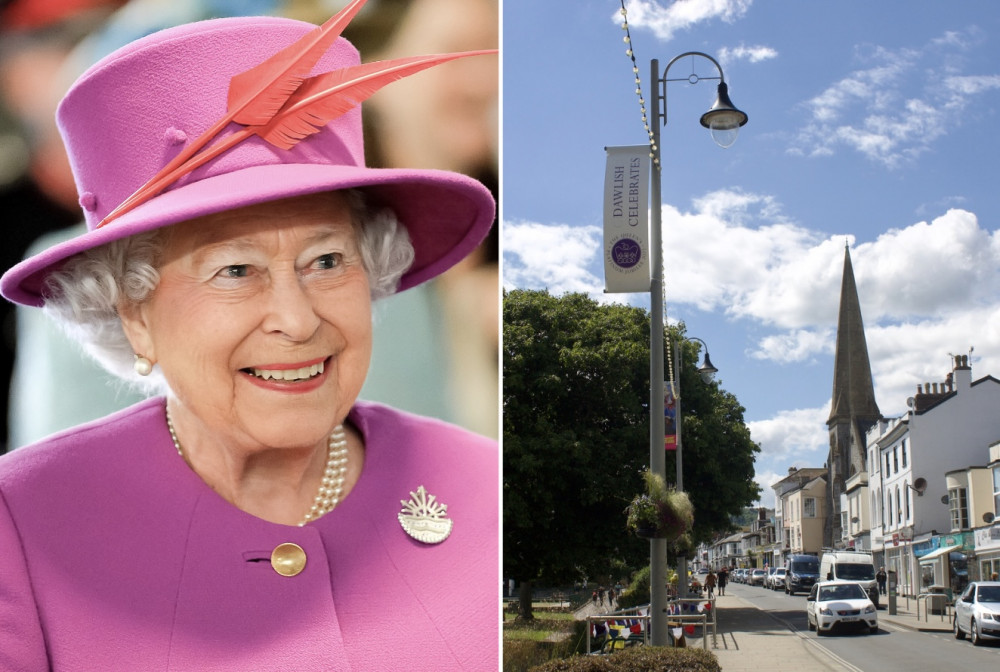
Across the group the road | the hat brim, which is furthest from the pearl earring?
the road

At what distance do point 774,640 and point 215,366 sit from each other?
18.4 meters

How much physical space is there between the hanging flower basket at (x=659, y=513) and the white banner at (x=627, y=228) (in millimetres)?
1817

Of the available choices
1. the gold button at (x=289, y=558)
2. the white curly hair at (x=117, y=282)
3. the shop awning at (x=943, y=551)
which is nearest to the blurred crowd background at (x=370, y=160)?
the white curly hair at (x=117, y=282)

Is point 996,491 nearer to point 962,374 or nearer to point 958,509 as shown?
point 958,509

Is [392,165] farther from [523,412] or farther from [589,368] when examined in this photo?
[589,368]

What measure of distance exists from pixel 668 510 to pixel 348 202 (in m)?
6.43

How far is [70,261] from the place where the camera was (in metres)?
2.75

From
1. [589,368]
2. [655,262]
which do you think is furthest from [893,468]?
[655,262]

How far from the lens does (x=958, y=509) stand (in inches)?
1335

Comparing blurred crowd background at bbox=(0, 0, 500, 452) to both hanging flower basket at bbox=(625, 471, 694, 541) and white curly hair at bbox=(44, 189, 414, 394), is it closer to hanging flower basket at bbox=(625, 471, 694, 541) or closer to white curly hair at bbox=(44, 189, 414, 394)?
white curly hair at bbox=(44, 189, 414, 394)

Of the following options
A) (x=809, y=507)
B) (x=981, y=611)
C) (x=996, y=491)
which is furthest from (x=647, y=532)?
(x=809, y=507)

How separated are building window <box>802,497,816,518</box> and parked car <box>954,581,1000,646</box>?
249 feet

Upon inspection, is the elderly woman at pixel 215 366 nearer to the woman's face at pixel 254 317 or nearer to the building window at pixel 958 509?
the woman's face at pixel 254 317

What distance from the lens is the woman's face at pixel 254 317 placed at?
9.00 feet
